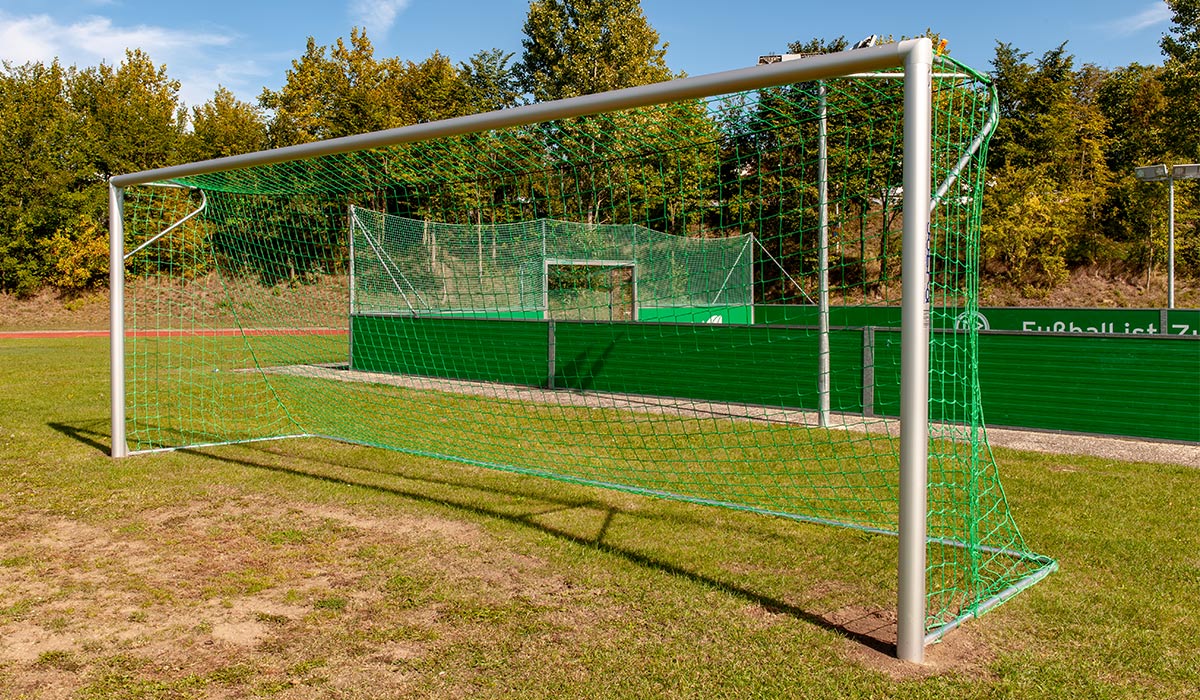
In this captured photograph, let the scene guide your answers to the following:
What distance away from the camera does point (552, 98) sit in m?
34.6

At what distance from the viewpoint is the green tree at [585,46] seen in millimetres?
33625

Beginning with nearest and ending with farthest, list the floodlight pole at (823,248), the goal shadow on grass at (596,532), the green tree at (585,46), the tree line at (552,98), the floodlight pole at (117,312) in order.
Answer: the goal shadow on grass at (596,532), the floodlight pole at (823,248), the floodlight pole at (117,312), the tree line at (552,98), the green tree at (585,46)

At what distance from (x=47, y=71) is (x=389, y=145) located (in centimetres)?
4071

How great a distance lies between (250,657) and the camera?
130 inches

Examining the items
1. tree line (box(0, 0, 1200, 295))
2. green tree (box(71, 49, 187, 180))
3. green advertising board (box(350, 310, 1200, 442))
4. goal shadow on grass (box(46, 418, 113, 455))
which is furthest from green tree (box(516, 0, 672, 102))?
goal shadow on grass (box(46, 418, 113, 455))

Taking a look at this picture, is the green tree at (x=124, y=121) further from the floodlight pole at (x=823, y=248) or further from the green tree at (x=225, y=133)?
the floodlight pole at (x=823, y=248)

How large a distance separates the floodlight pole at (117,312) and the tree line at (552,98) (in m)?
24.8

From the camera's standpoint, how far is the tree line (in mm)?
28312

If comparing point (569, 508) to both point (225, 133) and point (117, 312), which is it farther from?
point (225, 133)

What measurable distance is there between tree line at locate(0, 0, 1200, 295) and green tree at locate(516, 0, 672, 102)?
6cm

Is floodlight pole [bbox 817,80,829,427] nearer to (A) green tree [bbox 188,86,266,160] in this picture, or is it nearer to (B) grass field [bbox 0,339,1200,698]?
(B) grass field [bbox 0,339,1200,698]

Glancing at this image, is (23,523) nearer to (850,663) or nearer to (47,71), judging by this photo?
(850,663)

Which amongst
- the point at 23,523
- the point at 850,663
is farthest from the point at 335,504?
the point at 850,663

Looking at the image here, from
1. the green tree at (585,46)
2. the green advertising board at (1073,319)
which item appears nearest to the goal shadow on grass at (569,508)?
the green advertising board at (1073,319)
